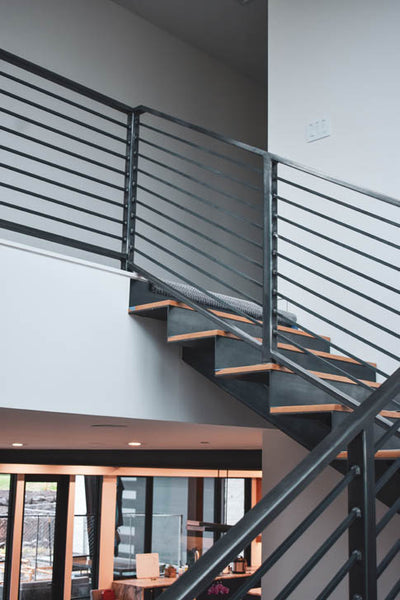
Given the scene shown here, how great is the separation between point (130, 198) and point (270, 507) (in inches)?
97.1

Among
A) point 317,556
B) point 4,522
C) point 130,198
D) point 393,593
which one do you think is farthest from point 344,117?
point 4,522

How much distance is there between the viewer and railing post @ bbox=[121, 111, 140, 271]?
3.58 m

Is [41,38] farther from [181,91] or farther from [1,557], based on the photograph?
[1,557]

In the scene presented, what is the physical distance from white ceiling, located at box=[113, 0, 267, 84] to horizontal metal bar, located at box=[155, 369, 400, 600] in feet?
18.1

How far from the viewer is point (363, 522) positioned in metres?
1.62

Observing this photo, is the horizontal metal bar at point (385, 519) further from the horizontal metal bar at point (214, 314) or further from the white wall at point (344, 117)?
the white wall at point (344, 117)

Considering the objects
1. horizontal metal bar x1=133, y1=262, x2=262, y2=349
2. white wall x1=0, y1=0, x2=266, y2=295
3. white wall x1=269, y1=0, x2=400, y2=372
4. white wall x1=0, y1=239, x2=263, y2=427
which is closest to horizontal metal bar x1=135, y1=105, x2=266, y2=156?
horizontal metal bar x1=133, y1=262, x2=262, y2=349

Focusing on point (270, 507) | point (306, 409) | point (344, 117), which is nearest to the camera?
point (270, 507)

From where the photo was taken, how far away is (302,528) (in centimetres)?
152

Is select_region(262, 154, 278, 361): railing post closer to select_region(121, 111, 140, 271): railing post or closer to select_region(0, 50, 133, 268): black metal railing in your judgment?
select_region(121, 111, 140, 271): railing post

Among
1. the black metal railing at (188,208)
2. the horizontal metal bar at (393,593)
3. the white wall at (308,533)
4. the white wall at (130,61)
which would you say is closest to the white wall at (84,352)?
the white wall at (308,533)

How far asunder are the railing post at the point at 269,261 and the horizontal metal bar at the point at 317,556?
1313mm

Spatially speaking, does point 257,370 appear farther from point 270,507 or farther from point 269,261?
point 270,507

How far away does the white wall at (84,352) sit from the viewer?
117 inches
